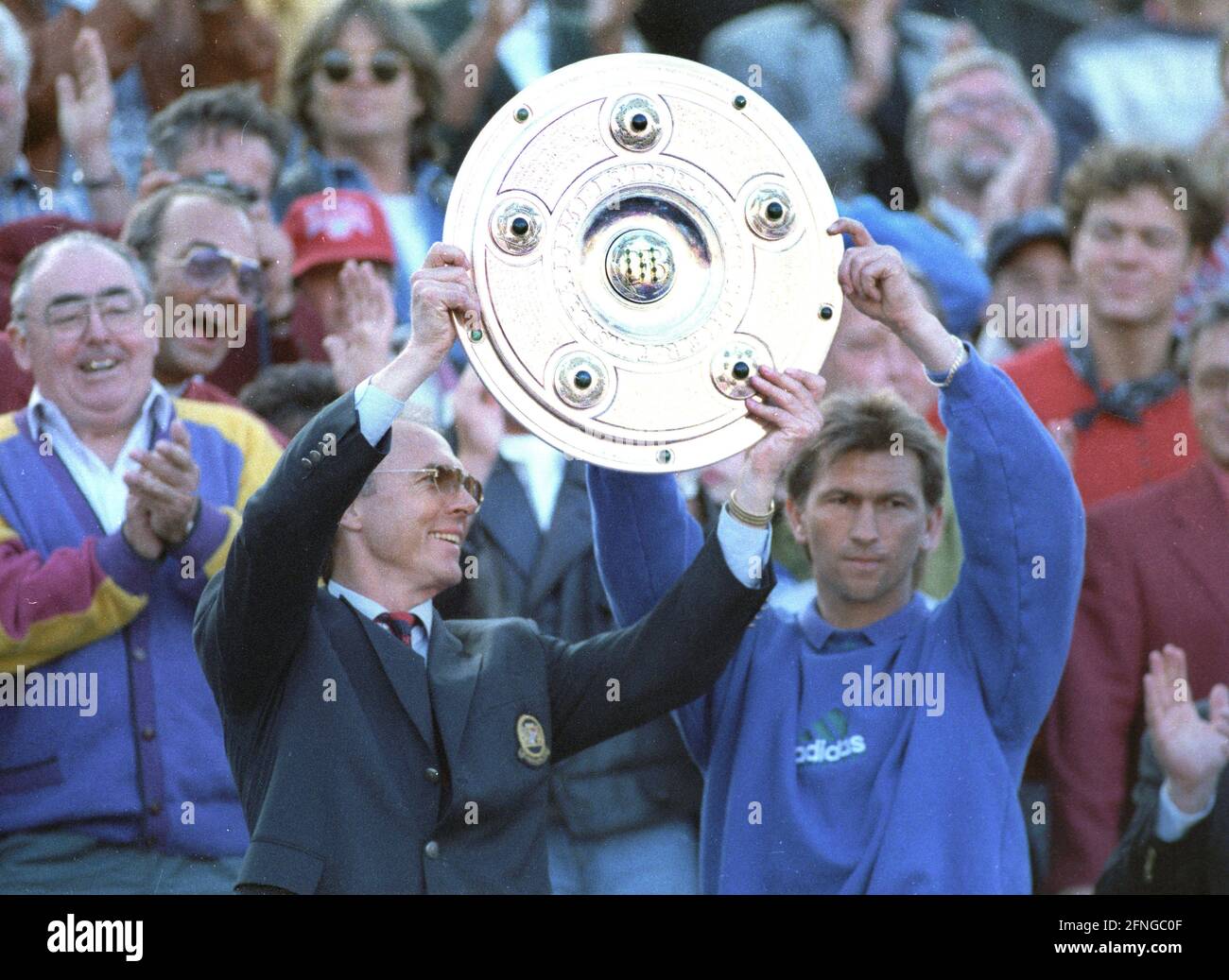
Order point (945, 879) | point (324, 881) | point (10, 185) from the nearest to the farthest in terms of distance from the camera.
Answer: point (324, 881), point (945, 879), point (10, 185)

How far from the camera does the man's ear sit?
132 inches

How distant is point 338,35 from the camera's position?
3.58 metres

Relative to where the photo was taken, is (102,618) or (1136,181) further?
(1136,181)

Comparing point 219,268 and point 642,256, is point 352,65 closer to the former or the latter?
point 219,268

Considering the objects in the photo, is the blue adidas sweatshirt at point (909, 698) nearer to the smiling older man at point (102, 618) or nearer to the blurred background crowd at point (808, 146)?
the blurred background crowd at point (808, 146)

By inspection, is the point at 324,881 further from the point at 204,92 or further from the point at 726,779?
the point at 204,92

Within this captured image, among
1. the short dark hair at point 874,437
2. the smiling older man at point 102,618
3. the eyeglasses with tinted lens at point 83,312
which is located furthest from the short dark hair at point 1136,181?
the eyeglasses with tinted lens at point 83,312

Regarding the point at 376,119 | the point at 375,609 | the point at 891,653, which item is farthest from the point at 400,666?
the point at 376,119

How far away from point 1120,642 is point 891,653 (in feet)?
1.71

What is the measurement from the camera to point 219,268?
3.45m

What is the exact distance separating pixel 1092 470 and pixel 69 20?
2098 millimetres

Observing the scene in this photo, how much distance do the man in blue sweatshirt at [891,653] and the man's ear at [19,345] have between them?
106cm
